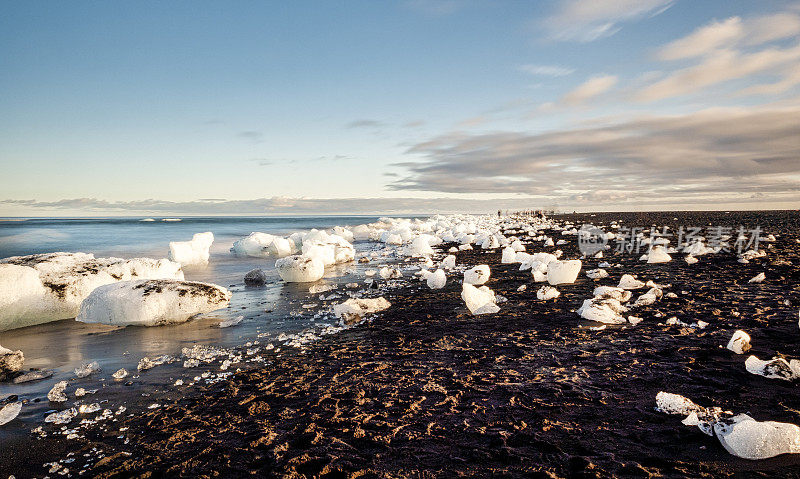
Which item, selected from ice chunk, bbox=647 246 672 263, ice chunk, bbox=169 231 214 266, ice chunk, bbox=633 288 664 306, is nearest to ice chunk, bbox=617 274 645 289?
ice chunk, bbox=633 288 664 306

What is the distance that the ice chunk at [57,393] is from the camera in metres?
3.38

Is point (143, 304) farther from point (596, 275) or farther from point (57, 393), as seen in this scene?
point (596, 275)

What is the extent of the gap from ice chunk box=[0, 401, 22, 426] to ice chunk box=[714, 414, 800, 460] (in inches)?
211

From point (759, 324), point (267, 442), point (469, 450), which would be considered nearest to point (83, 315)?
point (267, 442)

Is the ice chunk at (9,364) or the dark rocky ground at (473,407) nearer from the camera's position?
the dark rocky ground at (473,407)

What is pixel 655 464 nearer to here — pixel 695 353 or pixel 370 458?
pixel 370 458

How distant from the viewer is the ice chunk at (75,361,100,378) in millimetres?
3943

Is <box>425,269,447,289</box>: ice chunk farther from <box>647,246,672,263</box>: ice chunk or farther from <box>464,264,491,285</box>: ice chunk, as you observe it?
<box>647,246,672,263</box>: ice chunk

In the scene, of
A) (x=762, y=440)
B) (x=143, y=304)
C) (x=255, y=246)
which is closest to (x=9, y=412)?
(x=143, y=304)

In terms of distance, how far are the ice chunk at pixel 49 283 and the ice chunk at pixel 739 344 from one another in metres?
9.58

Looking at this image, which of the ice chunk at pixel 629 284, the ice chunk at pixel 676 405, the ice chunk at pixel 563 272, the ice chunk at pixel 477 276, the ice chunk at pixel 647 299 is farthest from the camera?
the ice chunk at pixel 477 276

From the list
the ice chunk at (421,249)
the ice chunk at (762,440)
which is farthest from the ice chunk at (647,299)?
the ice chunk at (421,249)

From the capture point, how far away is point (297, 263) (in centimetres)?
930

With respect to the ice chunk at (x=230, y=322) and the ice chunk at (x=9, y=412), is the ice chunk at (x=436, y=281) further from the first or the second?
the ice chunk at (x=9, y=412)
